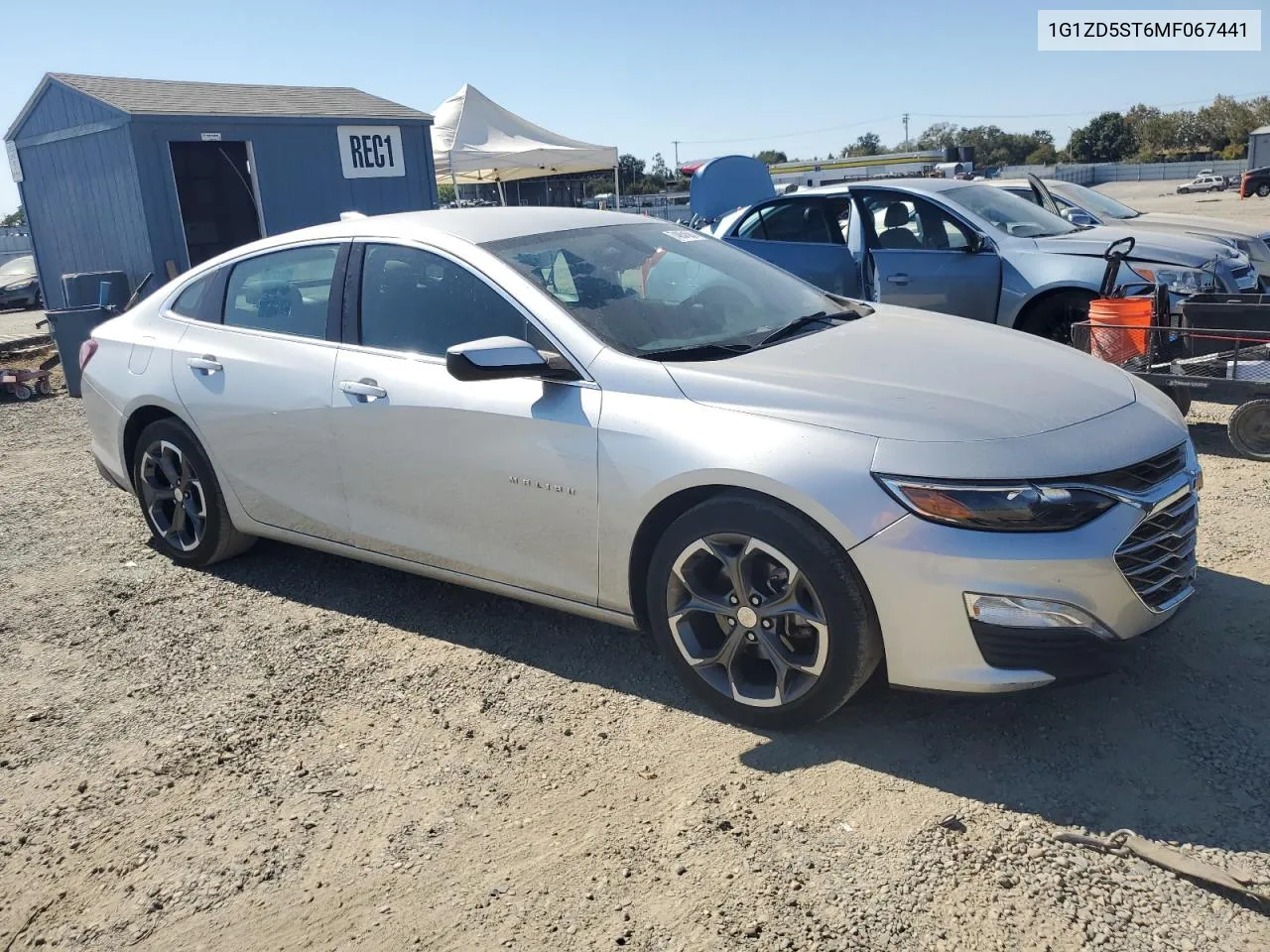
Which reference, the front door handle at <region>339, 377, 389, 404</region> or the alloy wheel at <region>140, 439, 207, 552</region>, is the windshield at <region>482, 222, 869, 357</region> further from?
the alloy wheel at <region>140, 439, 207, 552</region>

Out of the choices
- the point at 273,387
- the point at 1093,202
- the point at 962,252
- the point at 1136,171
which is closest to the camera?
the point at 273,387

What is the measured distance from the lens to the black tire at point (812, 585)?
9.56 feet

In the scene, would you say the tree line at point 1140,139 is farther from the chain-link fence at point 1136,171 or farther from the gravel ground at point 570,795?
the gravel ground at point 570,795

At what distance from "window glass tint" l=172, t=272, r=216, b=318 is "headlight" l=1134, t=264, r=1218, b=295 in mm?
5982

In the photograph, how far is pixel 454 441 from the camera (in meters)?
3.69

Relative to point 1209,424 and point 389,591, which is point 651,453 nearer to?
point 389,591

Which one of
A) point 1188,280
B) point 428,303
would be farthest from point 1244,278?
point 428,303

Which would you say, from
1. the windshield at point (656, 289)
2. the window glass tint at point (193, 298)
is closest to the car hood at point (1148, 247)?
the windshield at point (656, 289)

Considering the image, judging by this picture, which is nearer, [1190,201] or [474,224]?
[474,224]

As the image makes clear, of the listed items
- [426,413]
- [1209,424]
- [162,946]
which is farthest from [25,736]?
[1209,424]

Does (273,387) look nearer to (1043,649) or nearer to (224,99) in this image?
(1043,649)

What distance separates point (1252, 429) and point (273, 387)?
16.9 ft

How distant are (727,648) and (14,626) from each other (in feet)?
10.7

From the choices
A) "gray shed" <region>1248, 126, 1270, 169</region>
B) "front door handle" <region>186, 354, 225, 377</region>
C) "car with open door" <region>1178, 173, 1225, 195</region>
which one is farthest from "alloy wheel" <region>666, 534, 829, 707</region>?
"gray shed" <region>1248, 126, 1270, 169</region>
